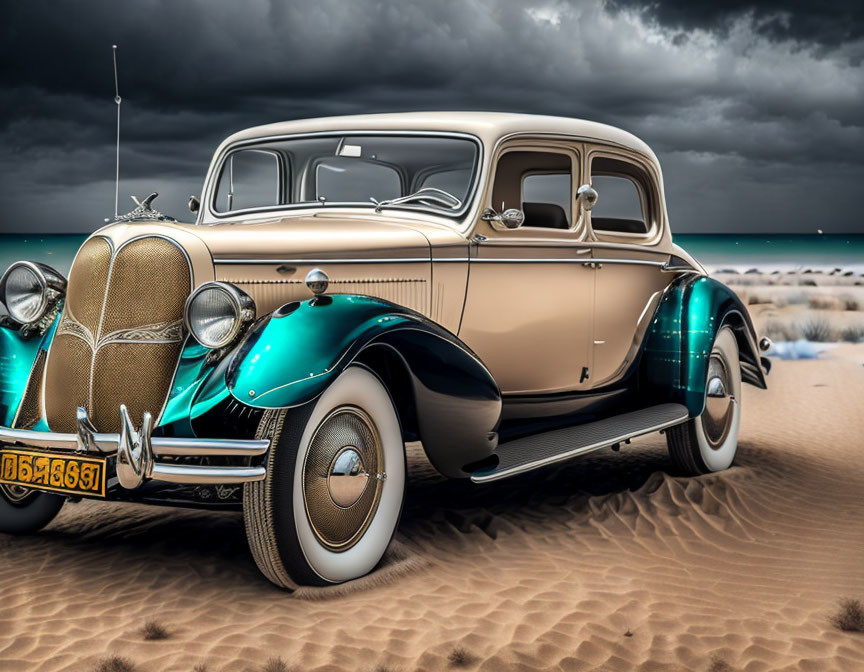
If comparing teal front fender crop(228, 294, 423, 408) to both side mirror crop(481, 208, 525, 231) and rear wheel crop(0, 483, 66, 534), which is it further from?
rear wheel crop(0, 483, 66, 534)

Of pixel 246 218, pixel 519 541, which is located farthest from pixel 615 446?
pixel 246 218

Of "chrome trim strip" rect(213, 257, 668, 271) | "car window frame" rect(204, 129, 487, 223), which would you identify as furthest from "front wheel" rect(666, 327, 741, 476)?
"car window frame" rect(204, 129, 487, 223)

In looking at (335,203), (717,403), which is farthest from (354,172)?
(717,403)

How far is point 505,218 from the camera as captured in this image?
15.4 feet

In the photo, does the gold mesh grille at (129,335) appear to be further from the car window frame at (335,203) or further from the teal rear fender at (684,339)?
the teal rear fender at (684,339)

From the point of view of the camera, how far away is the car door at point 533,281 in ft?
15.9

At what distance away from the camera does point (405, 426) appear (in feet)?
14.7

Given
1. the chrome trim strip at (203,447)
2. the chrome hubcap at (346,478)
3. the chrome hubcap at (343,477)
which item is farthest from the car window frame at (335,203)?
the chrome trim strip at (203,447)

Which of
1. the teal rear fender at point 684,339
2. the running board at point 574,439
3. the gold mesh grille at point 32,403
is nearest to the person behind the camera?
the gold mesh grille at point 32,403

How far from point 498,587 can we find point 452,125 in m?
2.37

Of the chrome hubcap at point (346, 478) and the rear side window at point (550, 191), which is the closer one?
the chrome hubcap at point (346, 478)

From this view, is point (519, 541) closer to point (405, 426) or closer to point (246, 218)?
point (405, 426)

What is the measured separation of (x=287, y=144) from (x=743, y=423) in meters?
5.49

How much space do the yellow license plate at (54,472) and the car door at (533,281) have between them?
1881mm
